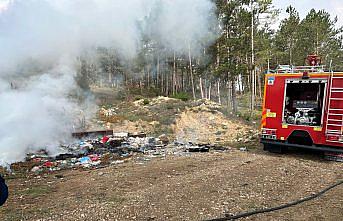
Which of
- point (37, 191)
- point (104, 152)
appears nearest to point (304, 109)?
point (104, 152)

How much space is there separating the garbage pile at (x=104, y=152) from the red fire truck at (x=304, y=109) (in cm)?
247

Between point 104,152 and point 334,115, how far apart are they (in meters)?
7.74

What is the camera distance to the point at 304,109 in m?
10.7

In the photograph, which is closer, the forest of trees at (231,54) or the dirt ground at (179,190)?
the dirt ground at (179,190)

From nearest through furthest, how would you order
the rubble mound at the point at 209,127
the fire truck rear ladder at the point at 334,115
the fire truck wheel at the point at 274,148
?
the fire truck rear ladder at the point at 334,115
the fire truck wheel at the point at 274,148
the rubble mound at the point at 209,127

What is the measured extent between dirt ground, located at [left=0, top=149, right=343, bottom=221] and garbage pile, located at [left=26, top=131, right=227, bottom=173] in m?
0.93

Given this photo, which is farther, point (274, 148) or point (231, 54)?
point (231, 54)

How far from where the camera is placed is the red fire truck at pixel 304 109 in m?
9.47

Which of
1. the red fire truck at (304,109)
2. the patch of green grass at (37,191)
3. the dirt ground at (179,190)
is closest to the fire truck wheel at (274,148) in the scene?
the red fire truck at (304,109)

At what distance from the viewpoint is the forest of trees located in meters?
18.6

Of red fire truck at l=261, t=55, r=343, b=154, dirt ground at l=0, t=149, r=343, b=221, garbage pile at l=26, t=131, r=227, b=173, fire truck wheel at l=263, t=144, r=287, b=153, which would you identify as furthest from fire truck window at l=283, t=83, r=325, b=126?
garbage pile at l=26, t=131, r=227, b=173

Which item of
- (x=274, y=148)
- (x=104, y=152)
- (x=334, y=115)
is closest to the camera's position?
(x=334, y=115)

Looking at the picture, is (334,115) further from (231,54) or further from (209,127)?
(231,54)

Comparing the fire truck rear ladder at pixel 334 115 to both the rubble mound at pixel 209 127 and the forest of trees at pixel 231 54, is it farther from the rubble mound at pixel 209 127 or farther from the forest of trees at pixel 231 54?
the rubble mound at pixel 209 127
